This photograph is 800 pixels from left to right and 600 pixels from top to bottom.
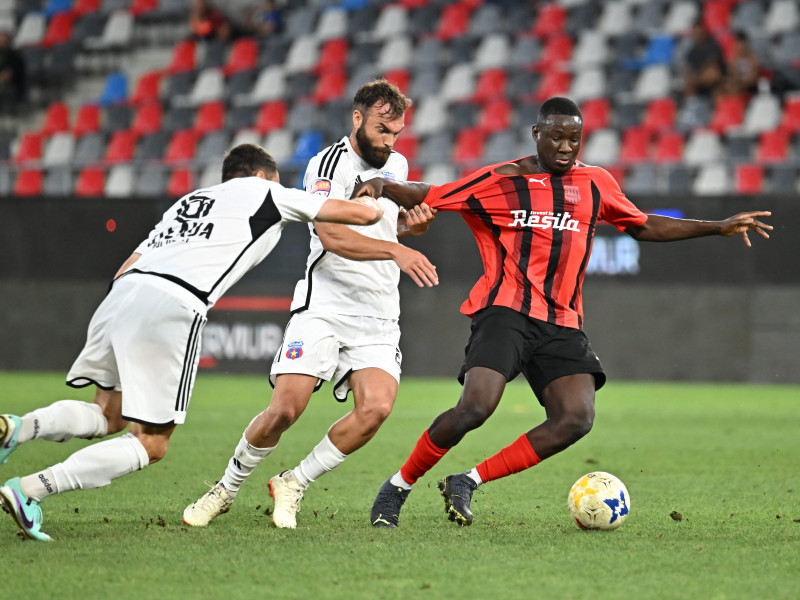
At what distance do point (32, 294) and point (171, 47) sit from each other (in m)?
7.41

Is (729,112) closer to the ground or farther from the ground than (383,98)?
farther from the ground

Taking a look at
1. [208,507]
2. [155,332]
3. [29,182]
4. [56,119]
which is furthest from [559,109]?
[56,119]

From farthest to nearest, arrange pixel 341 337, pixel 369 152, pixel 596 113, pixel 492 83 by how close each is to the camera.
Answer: pixel 492 83 → pixel 596 113 → pixel 369 152 → pixel 341 337

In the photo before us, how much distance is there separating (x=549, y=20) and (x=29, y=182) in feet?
27.9

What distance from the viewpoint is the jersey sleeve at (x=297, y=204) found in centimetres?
523

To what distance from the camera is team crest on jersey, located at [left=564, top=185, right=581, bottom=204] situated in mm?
5816

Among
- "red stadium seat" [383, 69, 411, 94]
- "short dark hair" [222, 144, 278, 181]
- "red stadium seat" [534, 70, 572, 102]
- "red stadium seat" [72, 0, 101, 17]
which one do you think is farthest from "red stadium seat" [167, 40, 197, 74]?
"short dark hair" [222, 144, 278, 181]

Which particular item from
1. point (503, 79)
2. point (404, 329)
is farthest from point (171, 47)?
point (404, 329)

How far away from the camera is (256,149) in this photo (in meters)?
5.73

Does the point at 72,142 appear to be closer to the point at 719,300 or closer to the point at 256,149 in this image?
the point at 719,300

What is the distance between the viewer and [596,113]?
1667 cm

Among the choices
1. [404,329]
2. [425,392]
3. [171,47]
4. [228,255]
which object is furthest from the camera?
[171,47]

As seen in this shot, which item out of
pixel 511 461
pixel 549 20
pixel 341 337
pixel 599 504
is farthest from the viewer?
pixel 549 20

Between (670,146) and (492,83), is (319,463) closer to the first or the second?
(670,146)
